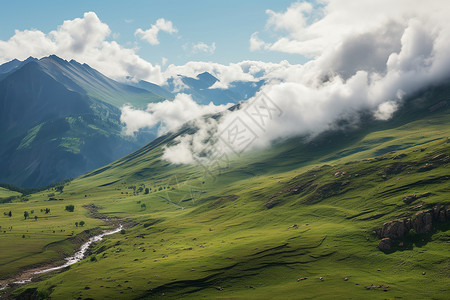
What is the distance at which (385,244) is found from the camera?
119 metres

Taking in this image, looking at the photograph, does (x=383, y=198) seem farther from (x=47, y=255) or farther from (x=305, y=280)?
(x=47, y=255)

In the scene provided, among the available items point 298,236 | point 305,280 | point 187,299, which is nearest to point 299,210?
point 298,236

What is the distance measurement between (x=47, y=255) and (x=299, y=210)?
14488 cm

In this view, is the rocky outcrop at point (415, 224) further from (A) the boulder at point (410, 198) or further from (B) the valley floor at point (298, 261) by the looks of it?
(A) the boulder at point (410, 198)

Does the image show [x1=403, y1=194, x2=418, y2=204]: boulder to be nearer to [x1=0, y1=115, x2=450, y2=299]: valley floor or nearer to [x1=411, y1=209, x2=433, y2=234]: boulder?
[x1=0, y1=115, x2=450, y2=299]: valley floor

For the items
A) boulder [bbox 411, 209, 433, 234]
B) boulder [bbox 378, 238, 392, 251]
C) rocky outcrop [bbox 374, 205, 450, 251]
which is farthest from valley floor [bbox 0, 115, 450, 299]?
boulder [bbox 411, 209, 433, 234]

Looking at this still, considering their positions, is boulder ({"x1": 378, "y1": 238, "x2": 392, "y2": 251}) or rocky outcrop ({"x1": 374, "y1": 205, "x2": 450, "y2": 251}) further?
rocky outcrop ({"x1": 374, "y1": 205, "x2": 450, "y2": 251})

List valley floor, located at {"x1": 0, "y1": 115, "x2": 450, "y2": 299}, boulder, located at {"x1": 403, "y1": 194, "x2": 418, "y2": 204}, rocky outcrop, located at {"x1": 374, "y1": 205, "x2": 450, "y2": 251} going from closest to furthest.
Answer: valley floor, located at {"x1": 0, "y1": 115, "x2": 450, "y2": 299} → rocky outcrop, located at {"x1": 374, "y1": 205, "x2": 450, "y2": 251} → boulder, located at {"x1": 403, "y1": 194, "x2": 418, "y2": 204}

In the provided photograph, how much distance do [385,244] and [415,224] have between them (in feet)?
48.2

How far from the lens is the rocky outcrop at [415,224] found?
120500mm

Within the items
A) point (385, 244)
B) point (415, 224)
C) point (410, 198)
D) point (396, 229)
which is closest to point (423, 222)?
point (415, 224)

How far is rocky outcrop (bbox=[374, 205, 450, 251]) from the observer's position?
120500mm

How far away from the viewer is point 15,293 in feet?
427

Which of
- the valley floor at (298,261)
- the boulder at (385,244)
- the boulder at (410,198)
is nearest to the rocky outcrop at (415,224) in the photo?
the boulder at (385,244)
